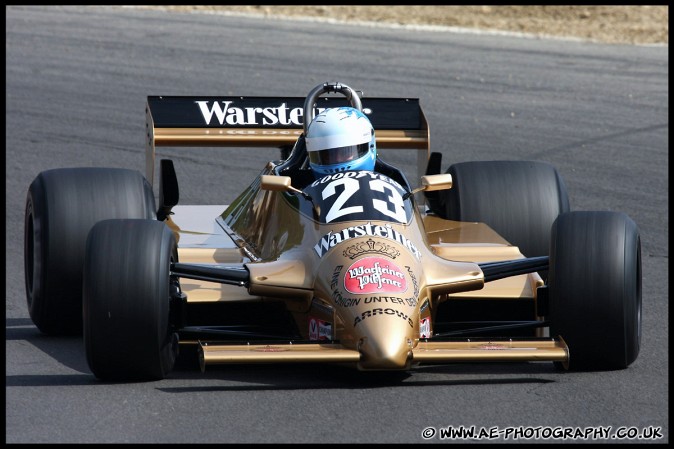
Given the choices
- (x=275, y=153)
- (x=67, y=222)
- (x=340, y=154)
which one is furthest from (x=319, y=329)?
(x=275, y=153)

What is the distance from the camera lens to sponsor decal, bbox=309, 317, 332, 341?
748cm

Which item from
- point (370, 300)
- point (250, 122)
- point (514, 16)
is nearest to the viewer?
point (370, 300)

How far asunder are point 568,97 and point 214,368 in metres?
12.4

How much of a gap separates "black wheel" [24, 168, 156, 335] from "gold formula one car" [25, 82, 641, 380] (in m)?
0.01

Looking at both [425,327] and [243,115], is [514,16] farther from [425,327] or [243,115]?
[425,327]

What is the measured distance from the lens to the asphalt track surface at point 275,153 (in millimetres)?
6762

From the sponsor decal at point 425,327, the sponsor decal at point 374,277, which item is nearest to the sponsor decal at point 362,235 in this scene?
the sponsor decal at point 374,277

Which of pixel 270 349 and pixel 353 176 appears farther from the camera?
pixel 353 176

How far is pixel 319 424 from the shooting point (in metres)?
6.64

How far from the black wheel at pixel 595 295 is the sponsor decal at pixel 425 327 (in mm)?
663

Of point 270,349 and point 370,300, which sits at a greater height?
point 370,300

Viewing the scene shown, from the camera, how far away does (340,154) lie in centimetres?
858

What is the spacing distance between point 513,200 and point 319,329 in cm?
273

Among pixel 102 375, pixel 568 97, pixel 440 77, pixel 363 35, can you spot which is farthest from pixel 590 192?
pixel 363 35
